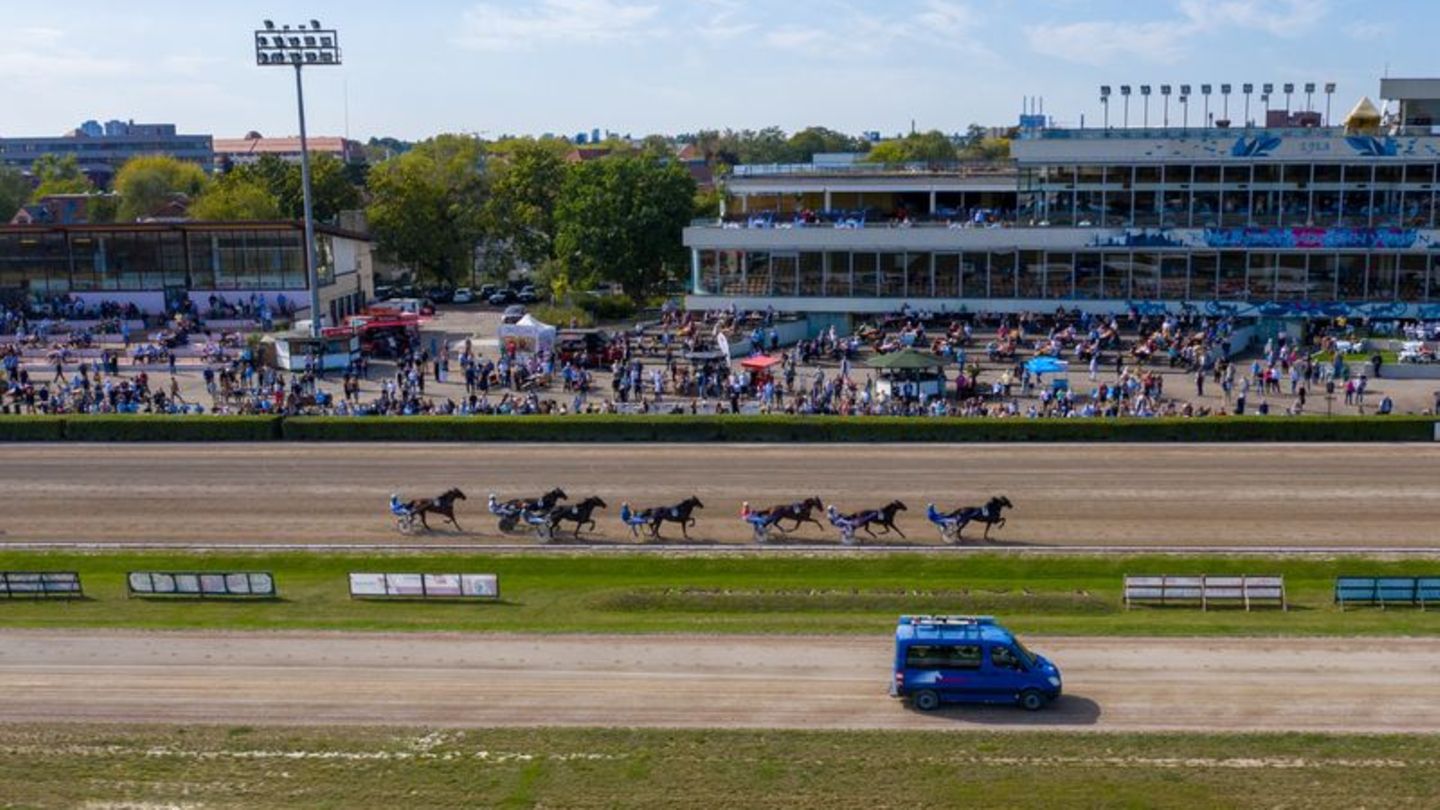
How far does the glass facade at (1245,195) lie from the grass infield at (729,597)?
35.7 metres

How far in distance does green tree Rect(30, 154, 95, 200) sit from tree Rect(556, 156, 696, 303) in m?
80.6

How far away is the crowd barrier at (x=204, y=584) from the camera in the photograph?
25.5 metres

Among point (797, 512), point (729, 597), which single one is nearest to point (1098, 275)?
point (797, 512)

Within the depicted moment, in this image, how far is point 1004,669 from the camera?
751 inches

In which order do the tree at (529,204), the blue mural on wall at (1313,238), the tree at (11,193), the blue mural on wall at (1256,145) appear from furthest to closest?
the tree at (11,193), the tree at (529,204), the blue mural on wall at (1256,145), the blue mural on wall at (1313,238)

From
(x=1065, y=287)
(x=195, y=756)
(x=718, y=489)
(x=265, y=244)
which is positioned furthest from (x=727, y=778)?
(x=265, y=244)

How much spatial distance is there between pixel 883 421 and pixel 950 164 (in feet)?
120

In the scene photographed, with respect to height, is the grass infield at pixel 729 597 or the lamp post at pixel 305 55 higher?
the lamp post at pixel 305 55

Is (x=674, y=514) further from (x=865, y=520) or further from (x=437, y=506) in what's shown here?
(x=437, y=506)

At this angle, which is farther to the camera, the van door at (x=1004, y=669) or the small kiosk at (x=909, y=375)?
the small kiosk at (x=909, y=375)

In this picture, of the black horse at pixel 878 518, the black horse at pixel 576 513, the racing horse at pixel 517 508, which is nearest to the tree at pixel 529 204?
the racing horse at pixel 517 508

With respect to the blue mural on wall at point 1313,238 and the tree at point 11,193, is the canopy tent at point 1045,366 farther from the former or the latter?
the tree at point 11,193

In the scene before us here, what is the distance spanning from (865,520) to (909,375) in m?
15.5

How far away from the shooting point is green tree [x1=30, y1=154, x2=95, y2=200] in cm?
13300
